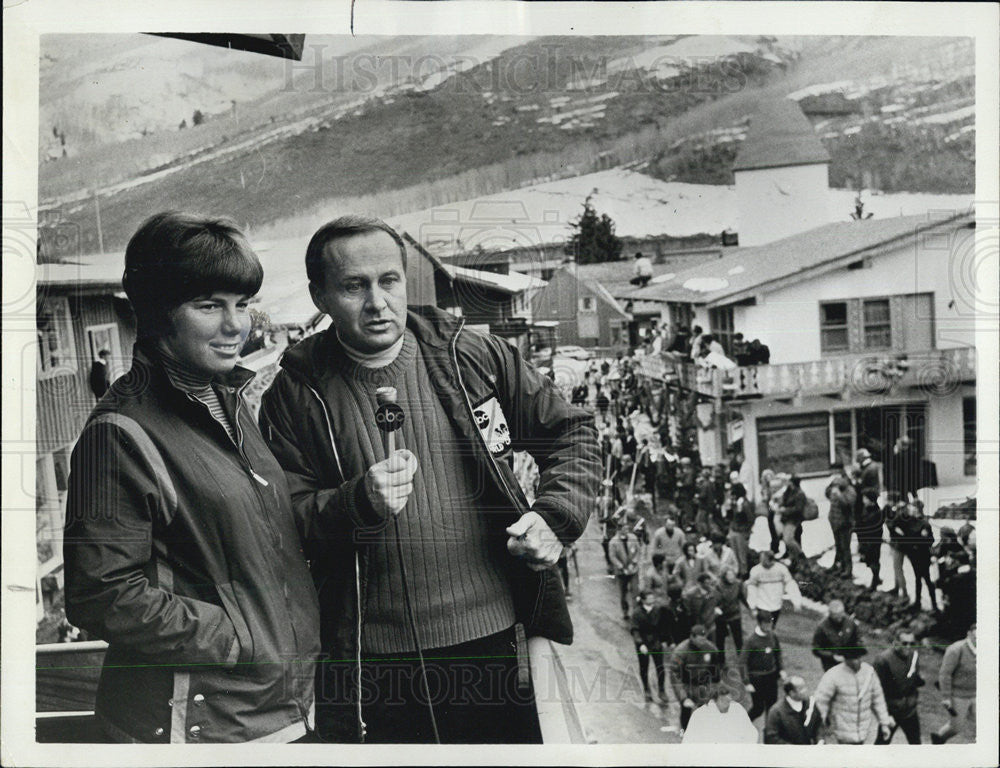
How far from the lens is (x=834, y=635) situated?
341cm

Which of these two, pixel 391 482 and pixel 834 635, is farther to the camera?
pixel 834 635

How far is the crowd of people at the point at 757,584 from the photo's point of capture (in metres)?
3.40

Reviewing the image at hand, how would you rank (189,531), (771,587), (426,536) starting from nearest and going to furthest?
(189,531) < (426,536) < (771,587)

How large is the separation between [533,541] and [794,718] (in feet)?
3.72

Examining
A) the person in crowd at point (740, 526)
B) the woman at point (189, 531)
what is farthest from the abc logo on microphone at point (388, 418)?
the person in crowd at point (740, 526)

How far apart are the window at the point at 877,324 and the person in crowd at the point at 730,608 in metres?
0.96

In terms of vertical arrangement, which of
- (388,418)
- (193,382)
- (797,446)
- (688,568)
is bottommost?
(688,568)

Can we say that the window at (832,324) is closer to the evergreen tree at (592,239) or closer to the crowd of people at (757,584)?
the crowd of people at (757,584)

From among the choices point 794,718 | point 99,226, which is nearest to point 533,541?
point 794,718

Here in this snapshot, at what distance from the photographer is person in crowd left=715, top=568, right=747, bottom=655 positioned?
3.39m

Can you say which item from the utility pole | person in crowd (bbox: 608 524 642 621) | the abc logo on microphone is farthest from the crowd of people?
the utility pole

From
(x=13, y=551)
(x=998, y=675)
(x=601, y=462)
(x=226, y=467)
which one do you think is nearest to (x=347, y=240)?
(x=226, y=467)

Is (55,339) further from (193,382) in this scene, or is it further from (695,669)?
(695,669)

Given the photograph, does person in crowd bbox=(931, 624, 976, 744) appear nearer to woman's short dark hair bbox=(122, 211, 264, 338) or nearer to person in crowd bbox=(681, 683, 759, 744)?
person in crowd bbox=(681, 683, 759, 744)
